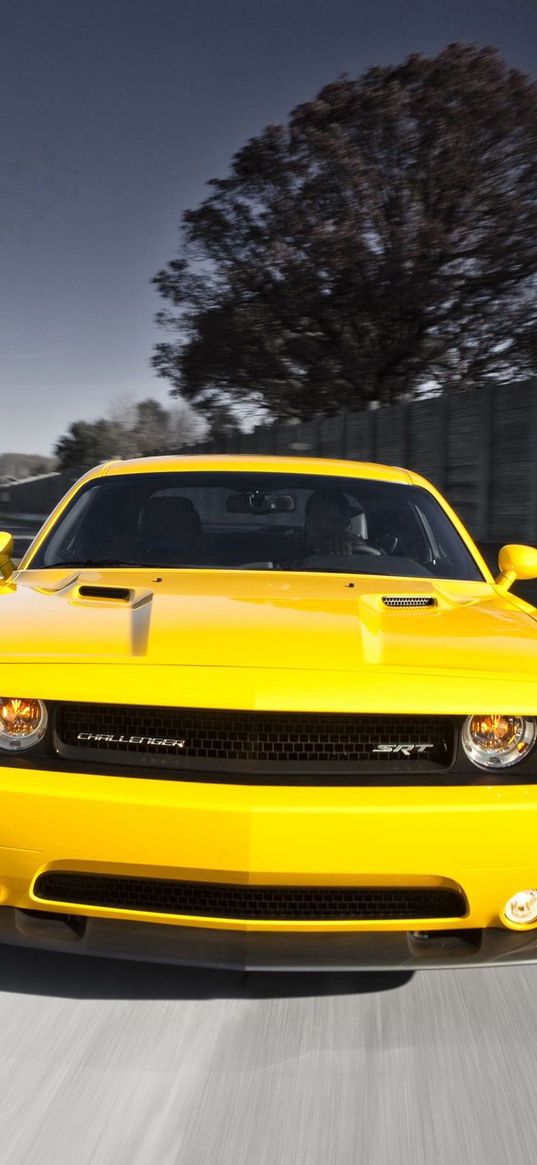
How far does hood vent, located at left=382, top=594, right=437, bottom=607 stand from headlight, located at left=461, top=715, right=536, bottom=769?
732 mm

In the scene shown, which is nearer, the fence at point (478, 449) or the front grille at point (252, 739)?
the front grille at point (252, 739)

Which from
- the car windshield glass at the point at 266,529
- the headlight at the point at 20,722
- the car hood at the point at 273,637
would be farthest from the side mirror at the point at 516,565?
the headlight at the point at 20,722

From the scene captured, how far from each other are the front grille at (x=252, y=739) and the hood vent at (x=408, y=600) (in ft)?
2.53

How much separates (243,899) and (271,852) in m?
0.20

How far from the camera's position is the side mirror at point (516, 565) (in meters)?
4.11

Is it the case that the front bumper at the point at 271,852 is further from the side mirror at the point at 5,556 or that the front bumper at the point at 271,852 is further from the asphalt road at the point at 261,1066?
the side mirror at the point at 5,556

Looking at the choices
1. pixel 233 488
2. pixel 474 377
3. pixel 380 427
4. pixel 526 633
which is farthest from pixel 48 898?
pixel 474 377

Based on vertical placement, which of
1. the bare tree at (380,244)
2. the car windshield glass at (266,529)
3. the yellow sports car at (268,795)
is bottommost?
the yellow sports car at (268,795)

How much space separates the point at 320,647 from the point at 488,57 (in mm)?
37981

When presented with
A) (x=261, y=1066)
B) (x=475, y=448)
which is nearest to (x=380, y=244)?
(x=475, y=448)

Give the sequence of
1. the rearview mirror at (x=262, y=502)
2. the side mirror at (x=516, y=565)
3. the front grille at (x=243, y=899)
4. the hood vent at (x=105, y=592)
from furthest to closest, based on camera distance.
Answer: the rearview mirror at (x=262, y=502), the side mirror at (x=516, y=565), the hood vent at (x=105, y=592), the front grille at (x=243, y=899)

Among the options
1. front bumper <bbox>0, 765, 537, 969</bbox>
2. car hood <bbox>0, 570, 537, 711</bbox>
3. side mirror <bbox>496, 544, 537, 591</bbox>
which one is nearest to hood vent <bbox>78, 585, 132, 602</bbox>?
car hood <bbox>0, 570, 537, 711</bbox>

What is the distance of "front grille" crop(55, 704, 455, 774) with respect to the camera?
8.68 ft

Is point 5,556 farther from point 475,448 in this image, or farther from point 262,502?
point 475,448
